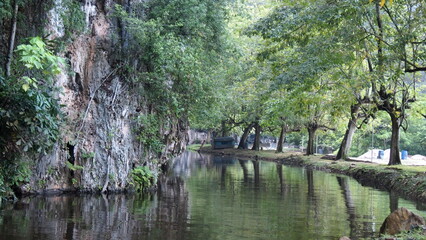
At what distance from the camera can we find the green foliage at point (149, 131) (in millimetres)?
20172

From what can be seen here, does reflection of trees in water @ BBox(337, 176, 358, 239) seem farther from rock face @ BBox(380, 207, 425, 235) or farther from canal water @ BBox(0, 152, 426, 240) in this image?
rock face @ BBox(380, 207, 425, 235)

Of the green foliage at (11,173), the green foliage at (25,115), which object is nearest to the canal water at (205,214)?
the green foliage at (11,173)

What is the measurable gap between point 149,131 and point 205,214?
22.5 ft

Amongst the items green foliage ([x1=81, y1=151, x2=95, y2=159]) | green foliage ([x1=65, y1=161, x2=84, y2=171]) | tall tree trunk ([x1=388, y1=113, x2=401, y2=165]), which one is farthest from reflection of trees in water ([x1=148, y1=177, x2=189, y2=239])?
tall tree trunk ([x1=388, y1=113, x2=401, y2=165])

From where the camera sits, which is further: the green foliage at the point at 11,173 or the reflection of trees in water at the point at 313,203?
the green foliage at the point at 11,173

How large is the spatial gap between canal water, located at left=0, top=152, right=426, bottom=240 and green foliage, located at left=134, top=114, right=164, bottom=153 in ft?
6.78

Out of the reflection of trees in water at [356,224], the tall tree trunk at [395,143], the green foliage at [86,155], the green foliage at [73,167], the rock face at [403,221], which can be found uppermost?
the tall tree trunk at [395,143]

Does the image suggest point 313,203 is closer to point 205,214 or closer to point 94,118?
point 205,214

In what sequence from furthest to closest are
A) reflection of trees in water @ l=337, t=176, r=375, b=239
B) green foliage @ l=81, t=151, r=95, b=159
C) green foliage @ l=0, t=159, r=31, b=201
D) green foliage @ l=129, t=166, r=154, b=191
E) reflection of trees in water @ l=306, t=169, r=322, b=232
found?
green foliage @ l=129, t=166, r=154, b=191 < green foliage @ l=81, t=151, r=95, b=159 < green foliage @ l=0, t=159, r=31, b=201 < reflection of trees in water @ l=306, t=169, r=322, b=232 < reflection of trees in water @ l=337, t=176, r=375, b=239

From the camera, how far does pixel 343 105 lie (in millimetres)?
30531

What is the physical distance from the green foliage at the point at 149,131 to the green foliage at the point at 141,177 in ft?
3.66

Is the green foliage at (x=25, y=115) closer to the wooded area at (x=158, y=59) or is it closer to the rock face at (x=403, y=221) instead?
the wooded area at (x=158, y=59)

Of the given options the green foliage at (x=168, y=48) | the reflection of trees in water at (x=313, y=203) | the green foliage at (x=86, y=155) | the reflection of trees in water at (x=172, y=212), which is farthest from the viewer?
the green foliage at (x=168, y=48)

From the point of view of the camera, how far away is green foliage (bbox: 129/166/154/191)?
765 inches
